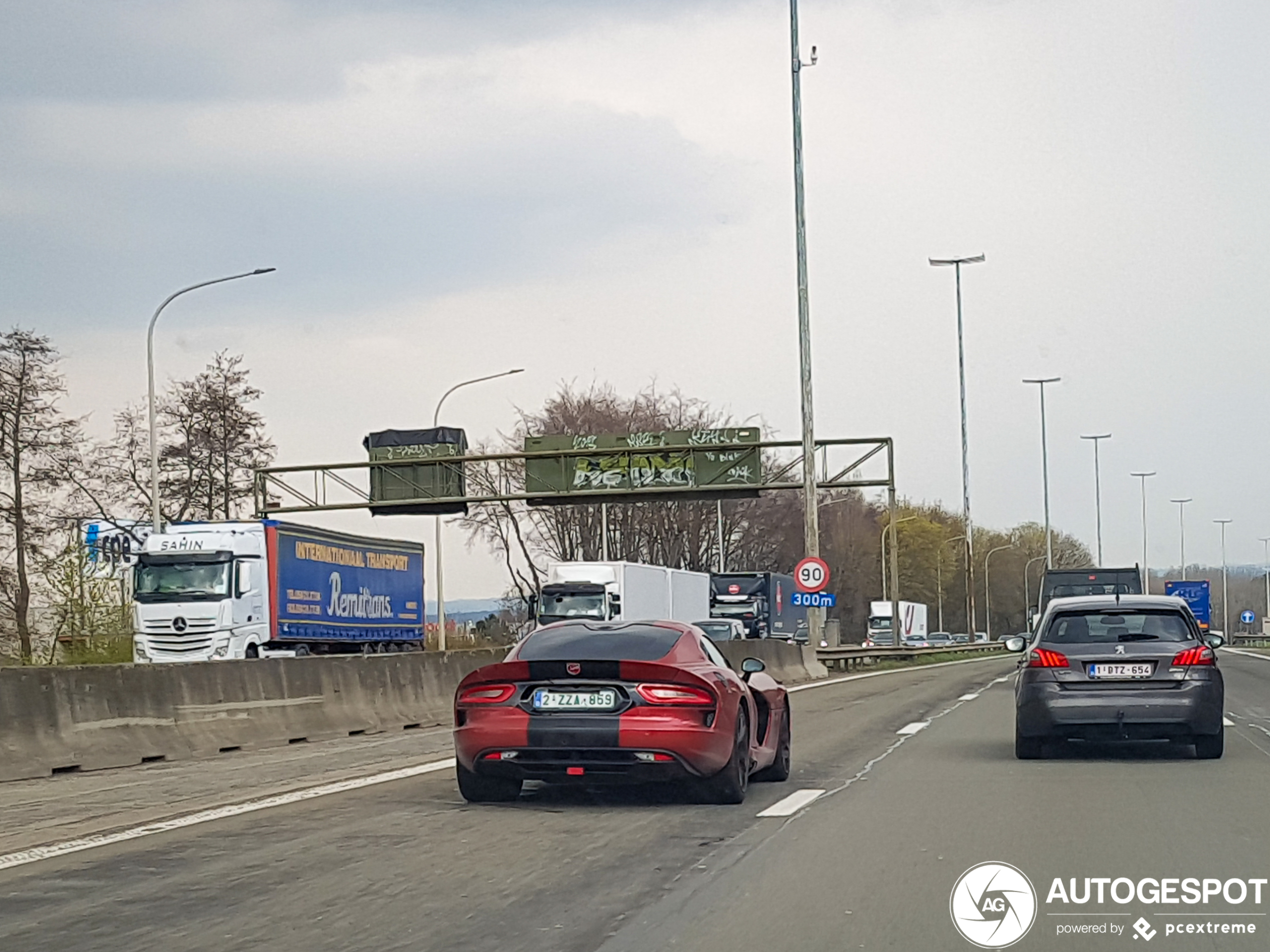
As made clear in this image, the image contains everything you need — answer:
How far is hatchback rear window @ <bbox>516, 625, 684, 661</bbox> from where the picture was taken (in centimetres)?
1138

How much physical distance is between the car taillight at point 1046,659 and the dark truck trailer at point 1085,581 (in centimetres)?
2218

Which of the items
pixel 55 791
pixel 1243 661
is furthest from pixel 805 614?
pixel 55 791

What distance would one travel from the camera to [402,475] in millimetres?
52219

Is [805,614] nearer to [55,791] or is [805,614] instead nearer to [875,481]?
[875,481]

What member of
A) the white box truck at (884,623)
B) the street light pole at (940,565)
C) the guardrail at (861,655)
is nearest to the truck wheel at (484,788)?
the guardrail at (861,655)

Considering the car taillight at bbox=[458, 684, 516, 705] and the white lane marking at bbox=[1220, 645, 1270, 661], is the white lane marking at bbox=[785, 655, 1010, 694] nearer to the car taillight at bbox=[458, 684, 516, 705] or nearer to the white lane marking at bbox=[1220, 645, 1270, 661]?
the white lane marking at bbox=[1220, 645, 1270, 661]

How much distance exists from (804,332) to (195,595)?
14879 millimetres

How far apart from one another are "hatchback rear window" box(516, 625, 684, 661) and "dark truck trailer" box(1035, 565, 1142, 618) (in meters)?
25.7

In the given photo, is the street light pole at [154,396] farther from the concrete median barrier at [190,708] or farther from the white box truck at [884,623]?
the white box truck at [884,623]

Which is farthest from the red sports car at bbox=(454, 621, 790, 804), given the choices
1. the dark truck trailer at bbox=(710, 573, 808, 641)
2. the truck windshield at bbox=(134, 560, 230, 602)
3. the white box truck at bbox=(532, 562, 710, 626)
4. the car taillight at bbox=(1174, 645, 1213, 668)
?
the dark truck trailer at bbox=(710, 573, 808, 641)

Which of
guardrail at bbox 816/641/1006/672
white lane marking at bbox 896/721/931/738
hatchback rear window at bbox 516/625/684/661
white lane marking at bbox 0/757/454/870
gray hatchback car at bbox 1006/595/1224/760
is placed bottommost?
guardrail at bbox 816/641/1006/672

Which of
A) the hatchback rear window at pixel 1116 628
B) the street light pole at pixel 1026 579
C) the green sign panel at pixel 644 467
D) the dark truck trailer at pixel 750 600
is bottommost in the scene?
the street light pole at pixel 1026 579

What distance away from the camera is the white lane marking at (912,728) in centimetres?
1872

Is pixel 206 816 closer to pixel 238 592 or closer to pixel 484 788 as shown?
pixel 484 788
